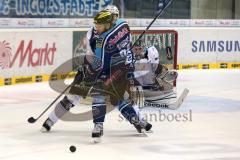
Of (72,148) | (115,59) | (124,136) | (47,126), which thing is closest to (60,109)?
(47,126)

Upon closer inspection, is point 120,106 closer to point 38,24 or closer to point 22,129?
point 22,129

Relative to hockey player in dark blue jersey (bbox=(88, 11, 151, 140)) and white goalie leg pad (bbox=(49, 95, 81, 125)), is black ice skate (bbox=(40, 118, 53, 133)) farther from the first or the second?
hockey player in dark blue jersey (bbox=(88, 11, 151, 140))

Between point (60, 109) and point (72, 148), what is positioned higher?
point (60, 109)

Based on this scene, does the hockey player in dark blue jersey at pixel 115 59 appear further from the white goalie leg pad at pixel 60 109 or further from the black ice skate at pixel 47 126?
the black ice skate at pixel 47 126

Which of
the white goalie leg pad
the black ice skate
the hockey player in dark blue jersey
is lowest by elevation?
the black ice skate

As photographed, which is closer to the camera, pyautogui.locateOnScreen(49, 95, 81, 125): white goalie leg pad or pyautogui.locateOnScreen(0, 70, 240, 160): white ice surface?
pyautogui.locateOnScreen(0, 70, 240, 160): white ice surface

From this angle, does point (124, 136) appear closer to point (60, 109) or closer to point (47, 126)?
point (60, 109)

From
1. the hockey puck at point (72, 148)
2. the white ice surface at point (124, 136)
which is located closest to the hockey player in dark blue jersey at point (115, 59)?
the white ice surface at point (124, 136)

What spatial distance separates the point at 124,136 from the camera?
7.69 meters

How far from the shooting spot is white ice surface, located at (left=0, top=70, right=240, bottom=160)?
665cm

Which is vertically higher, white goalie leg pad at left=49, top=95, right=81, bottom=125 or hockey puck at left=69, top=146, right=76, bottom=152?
white goalie leg pad at left=49, top=95, right=81, bottom=125

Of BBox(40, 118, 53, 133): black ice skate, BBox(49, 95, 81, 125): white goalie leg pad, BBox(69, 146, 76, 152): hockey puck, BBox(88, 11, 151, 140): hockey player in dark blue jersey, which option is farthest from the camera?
BBox(40, 118, 53, 133): black ice skate

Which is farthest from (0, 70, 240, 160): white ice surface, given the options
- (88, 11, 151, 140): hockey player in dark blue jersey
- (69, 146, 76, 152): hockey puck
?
(88, 11, 151, 140): hockey player in dark blue jersey

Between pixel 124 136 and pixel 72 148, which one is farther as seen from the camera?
pixel 124 136
